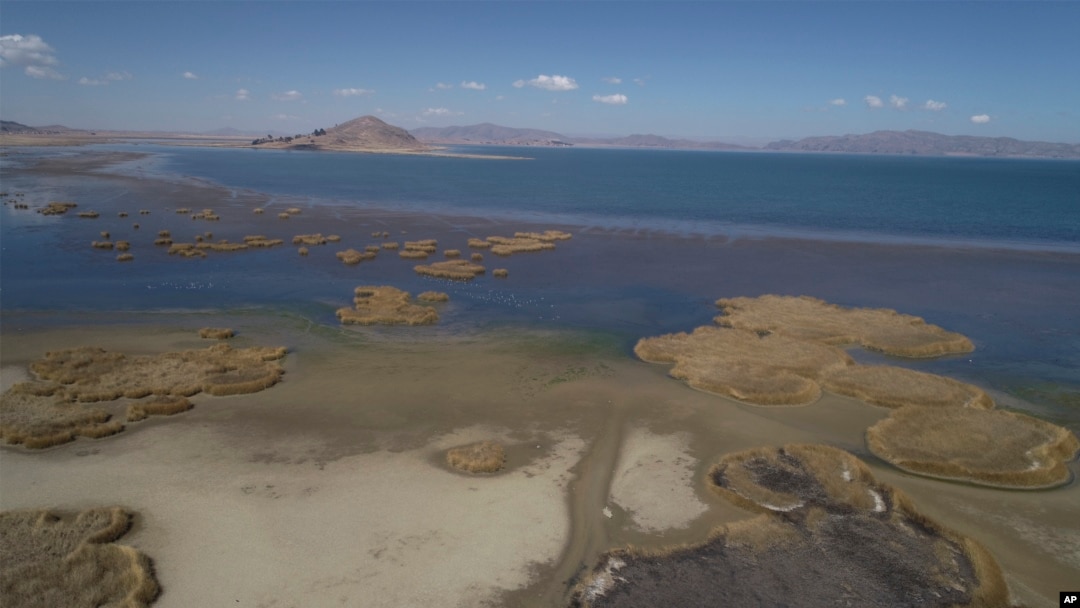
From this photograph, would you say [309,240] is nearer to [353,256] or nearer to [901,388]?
[353,256]

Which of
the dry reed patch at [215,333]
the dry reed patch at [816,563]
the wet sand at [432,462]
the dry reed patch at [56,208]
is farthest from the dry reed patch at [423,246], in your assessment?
the dry reed patch at [816,563]

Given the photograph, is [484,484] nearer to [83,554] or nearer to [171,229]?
[83,554]

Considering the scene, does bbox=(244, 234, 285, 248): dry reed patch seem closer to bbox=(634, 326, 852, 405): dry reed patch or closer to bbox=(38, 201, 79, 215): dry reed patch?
bbox=(38, 201, 79, 215): dry reed patch

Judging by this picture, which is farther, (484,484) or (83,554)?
(484,484)

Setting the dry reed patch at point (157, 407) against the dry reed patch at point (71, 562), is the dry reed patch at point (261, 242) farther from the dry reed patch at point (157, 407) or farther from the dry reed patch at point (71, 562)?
the dry reed patch at point (71, 562)

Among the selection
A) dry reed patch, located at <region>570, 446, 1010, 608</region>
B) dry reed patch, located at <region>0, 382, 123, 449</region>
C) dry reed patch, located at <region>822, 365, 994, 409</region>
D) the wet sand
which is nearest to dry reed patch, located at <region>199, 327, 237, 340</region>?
the wet sand

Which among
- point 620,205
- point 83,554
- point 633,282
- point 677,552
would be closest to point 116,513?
point 83,554
